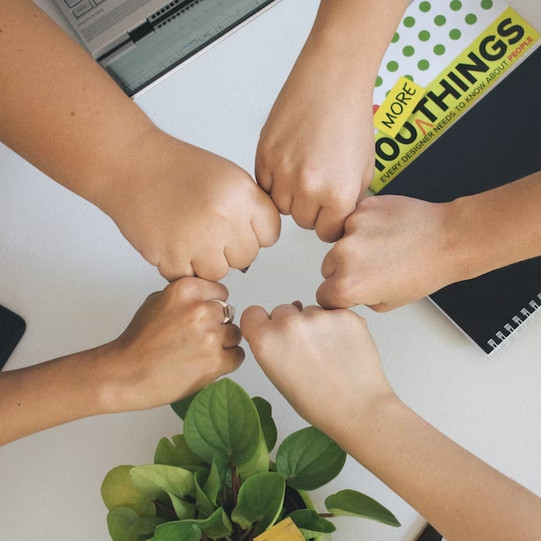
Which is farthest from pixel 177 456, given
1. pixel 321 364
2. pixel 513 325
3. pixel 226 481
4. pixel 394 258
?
pixel 513 325

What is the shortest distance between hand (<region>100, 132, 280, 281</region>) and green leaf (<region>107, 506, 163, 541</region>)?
219 millimetres

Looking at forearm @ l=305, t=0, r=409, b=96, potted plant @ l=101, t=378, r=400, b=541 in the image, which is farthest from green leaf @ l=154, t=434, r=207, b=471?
forearm @ l=305, t=0, r=409, b=96

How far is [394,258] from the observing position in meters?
0.58

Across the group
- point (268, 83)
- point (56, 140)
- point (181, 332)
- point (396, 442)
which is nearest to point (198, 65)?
point (268, 83)

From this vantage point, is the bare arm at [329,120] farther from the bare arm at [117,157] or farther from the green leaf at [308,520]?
the green leaf at [308,520]

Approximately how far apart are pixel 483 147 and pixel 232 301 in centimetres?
32

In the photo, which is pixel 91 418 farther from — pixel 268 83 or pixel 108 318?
pixel 268 83

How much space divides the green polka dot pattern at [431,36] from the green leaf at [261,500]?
44 cm

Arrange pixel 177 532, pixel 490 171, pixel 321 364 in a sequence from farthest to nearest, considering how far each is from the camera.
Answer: pixel 490 171 → pixel 321 364 → pixel 177 532

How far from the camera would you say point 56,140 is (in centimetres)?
57

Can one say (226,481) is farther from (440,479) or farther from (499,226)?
(499,226)

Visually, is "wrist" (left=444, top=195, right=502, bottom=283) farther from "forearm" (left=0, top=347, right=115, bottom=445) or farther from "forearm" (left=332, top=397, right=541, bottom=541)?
"forearm" (left=0, top=347, right=115, bottom=445)

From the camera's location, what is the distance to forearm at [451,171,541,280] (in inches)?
21.6

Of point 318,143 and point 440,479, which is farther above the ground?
point 318,143
